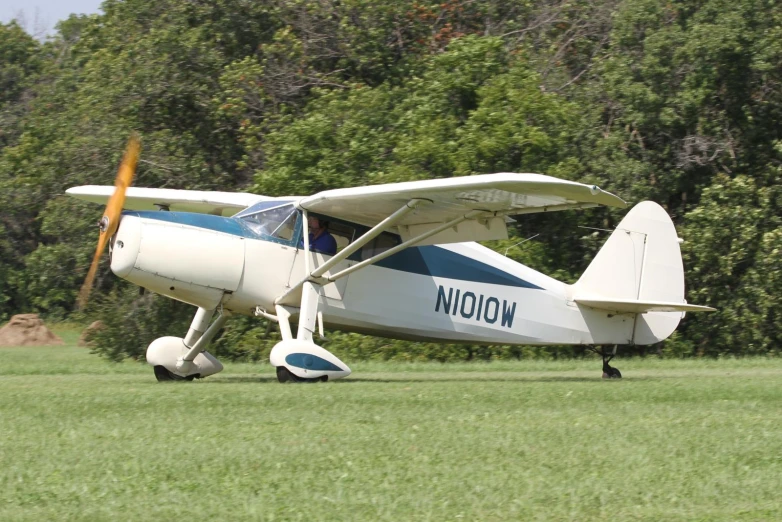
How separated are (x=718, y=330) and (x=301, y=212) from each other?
44.0 ft

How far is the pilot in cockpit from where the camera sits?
1303 centimetres

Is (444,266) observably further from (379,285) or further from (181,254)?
(181,254)

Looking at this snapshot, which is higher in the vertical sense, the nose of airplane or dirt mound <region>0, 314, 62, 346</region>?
the nose of airplane

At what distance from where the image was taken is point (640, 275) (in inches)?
582

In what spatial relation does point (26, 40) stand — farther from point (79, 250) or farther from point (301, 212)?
point (301, 212)

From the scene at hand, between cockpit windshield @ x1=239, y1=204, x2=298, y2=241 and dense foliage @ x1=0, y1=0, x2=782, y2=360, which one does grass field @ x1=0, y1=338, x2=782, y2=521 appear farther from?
dense foliage @ x1=0, y1=0, x2=782, y2=360

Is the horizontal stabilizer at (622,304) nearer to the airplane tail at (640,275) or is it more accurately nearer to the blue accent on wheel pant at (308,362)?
the airplane tail at (640,275)

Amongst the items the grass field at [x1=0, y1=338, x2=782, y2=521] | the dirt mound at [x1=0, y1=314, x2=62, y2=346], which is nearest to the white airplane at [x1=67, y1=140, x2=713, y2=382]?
the grass field at [x1=0, y1=338, x2=782, y2=521]

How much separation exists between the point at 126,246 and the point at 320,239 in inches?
97.3

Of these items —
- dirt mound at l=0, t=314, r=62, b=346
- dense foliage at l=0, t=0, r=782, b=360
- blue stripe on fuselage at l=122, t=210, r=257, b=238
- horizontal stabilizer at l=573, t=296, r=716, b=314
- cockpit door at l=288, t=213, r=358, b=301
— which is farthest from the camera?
dirt mound at l=0, t=314, r=62, b=346

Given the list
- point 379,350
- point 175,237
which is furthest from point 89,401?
point 379,350

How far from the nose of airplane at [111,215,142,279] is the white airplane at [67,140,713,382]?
0.04 feet

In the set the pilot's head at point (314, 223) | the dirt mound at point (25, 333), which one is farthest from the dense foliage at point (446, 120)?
the pilot's head at point (314, 223)

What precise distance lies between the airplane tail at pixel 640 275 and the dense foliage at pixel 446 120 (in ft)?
20.2
